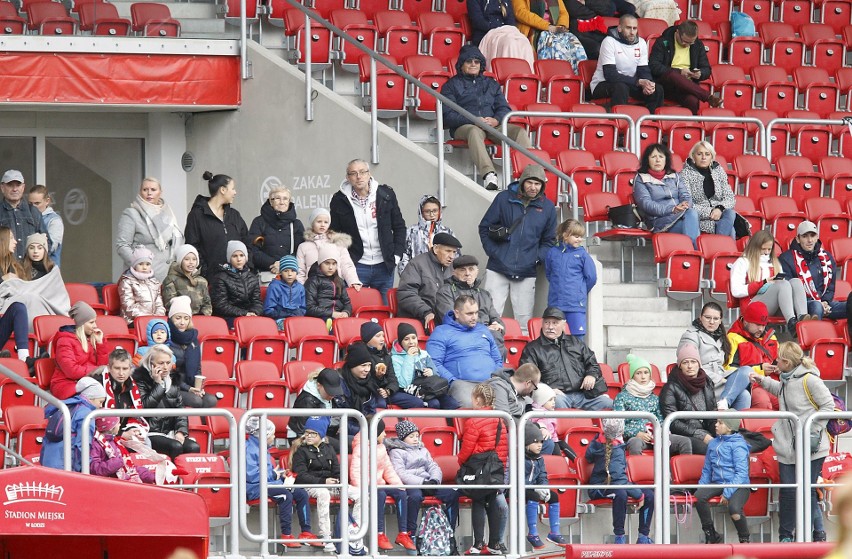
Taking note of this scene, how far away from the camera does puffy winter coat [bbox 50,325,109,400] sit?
456 inches

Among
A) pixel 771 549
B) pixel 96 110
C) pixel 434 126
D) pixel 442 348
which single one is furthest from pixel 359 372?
pixel 96 110

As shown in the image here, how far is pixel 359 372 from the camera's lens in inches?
462

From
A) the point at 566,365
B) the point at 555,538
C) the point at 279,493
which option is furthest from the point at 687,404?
the point at 279,493

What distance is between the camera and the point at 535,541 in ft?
36.4

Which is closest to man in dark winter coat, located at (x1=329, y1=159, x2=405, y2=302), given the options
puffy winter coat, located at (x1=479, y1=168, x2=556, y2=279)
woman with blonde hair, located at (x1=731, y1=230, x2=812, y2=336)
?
puffy winter coat, located at (x1=479, y1=168, x2=556, y2=279)

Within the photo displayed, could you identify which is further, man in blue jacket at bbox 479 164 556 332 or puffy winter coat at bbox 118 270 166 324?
man in blue jacket at bbox 479 164 556 332

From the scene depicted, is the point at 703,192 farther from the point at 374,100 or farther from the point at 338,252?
the point at 338,252

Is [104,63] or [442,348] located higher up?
[104,63]

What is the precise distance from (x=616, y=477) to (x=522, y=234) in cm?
316

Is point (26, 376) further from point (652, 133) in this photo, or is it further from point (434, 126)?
point (652, 133)

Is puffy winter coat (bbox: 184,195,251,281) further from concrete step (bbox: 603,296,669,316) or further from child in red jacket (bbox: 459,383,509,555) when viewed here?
child in red jacket (bbox: 459,383,509,555)

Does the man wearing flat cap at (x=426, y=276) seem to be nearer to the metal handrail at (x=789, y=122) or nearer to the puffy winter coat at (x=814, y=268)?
the puffy winter coat at (x=814, y=268)

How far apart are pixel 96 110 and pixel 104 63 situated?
43.9 inches

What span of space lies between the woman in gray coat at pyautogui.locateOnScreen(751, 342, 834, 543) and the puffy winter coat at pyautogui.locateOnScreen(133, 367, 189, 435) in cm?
386
